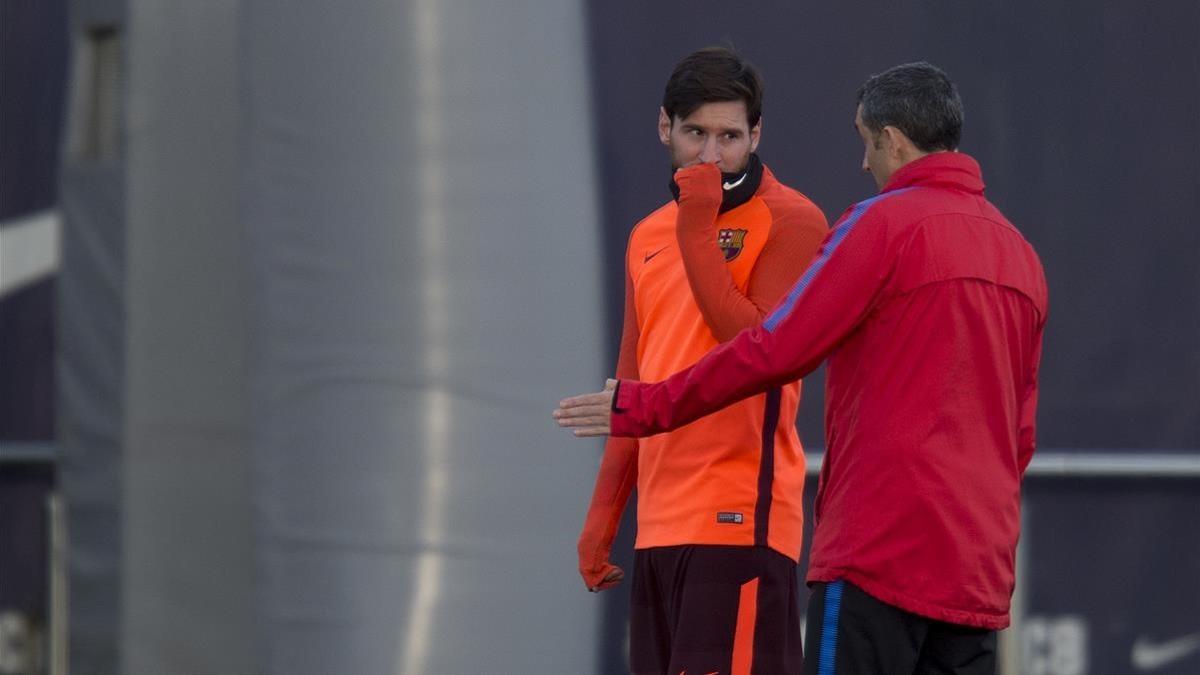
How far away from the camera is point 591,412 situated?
2.90 meters

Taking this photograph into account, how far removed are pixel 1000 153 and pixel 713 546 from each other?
79.1 inches

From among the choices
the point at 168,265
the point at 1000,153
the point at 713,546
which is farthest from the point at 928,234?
the point at 168,265

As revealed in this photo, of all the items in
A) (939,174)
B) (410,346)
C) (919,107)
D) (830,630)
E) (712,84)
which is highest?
(712,84)

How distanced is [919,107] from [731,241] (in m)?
0.45

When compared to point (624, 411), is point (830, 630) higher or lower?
lower

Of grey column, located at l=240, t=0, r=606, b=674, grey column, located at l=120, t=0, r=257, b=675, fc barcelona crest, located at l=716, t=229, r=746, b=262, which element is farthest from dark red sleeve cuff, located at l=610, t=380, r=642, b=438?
grey column, located at l=120, t=0, r=257, b=675

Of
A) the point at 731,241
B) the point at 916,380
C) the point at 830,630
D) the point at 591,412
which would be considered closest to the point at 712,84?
the point at 731,241

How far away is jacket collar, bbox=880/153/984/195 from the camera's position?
2756 millimetres

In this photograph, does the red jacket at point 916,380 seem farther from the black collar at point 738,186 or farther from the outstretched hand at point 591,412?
the black collar at point 738,186

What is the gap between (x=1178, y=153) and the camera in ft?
15.0

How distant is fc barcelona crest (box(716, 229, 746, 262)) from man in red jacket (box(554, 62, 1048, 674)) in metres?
0.35

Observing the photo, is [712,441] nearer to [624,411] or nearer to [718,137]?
[624,411]

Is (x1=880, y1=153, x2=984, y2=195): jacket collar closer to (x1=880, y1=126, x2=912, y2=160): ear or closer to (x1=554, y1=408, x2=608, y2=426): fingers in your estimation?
(x1=880, y1=126, x2=912, y2=160): ear

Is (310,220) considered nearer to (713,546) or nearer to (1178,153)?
(713,546)
